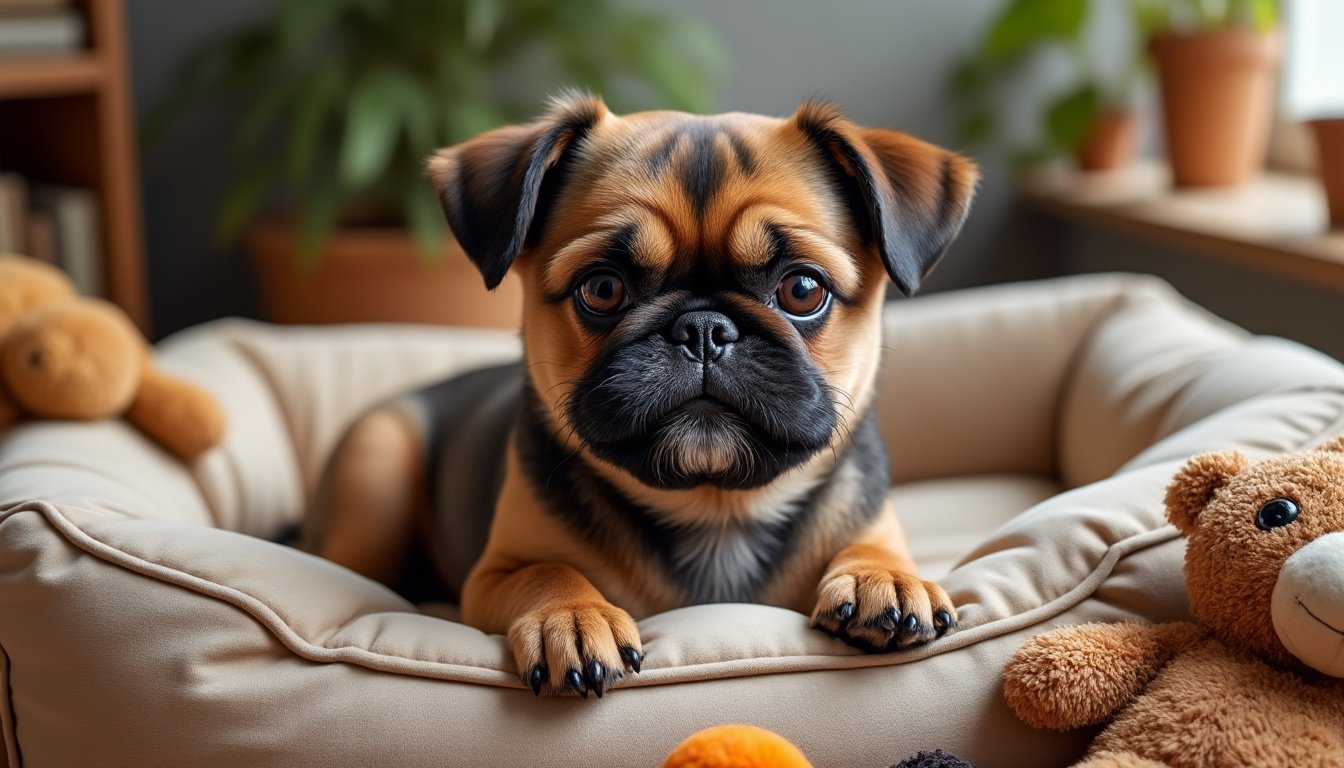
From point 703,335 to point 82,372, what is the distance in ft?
4.53

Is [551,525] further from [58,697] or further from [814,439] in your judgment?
[58,697]

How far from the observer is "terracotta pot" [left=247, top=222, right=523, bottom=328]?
13.0 feet

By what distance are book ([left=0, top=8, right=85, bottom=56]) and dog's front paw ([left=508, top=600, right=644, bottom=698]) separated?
282 cm

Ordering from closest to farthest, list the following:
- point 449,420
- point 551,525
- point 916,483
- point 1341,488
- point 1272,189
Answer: point 1341,488 → point 551,525 → point 449,420 → point 916,483 → point 1272,189

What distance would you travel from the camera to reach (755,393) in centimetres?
171

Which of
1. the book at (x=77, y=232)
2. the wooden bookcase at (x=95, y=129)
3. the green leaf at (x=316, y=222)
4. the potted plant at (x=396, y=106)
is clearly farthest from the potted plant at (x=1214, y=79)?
the book at (x=77, y=232)

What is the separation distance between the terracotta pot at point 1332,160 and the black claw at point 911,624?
1955 millimetres

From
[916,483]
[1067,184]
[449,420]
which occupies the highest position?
[1067,184]

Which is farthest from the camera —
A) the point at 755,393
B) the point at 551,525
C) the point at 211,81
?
the point at 211,81

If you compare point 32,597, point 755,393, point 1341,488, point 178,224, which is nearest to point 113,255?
point 178,224

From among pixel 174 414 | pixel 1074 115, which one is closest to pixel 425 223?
pixel 174 414

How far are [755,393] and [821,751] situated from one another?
0.47m

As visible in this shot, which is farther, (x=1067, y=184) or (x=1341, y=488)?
(x=1067, y=184)

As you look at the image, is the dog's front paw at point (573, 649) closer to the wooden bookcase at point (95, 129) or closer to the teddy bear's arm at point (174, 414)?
the teddy bear's arm at point (174, 414)
